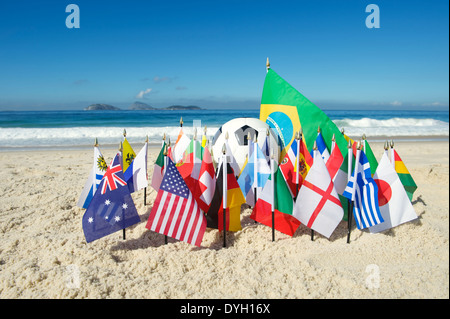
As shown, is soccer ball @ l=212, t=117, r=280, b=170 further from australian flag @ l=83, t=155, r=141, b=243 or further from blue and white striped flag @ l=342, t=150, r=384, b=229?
australian flag @ l=83, t=155, r=141, b=243

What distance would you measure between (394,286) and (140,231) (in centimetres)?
383

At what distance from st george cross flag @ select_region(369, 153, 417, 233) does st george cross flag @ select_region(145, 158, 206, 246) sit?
9.50 ft

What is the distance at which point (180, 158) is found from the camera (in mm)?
6172

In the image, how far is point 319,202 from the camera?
470 cm

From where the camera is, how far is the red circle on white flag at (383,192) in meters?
5.05

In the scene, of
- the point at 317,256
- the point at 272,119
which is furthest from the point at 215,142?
the point at 317,256

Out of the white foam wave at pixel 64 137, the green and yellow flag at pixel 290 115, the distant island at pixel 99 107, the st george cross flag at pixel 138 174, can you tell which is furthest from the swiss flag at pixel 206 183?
the distant island at pixel 99 107

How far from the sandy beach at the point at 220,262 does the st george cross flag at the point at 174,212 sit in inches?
10.8

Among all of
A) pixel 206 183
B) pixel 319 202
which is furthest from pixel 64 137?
pixel 319 202

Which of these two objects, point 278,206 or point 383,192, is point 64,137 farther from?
point 383,192

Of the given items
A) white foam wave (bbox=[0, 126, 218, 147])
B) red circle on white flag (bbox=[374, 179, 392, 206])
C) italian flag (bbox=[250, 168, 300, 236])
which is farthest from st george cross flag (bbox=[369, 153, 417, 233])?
white foam wave (bbox=[0, 126, 218, 147])

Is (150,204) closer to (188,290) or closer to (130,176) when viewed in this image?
(130,176)
